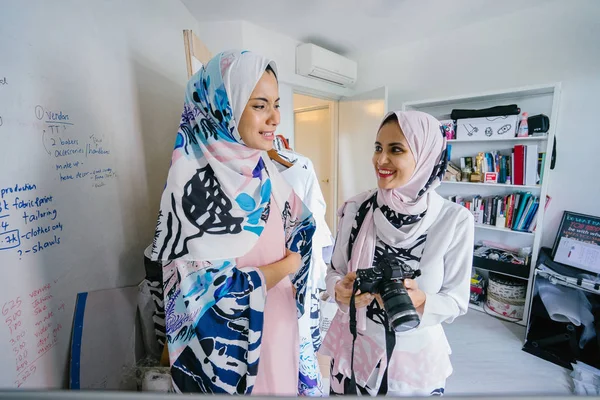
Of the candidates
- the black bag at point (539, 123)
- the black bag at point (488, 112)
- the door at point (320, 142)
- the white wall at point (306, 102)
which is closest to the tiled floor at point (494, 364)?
the black bag at point (539, 123)

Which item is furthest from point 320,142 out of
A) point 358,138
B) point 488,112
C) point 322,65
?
point 488,112

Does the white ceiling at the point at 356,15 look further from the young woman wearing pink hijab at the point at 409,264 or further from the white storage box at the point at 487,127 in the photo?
the young woman wearing pink hijab at the point at 409,264

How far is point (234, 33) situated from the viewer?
194cm

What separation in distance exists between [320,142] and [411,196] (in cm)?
283

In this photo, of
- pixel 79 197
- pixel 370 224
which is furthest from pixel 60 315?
pixel 370 224

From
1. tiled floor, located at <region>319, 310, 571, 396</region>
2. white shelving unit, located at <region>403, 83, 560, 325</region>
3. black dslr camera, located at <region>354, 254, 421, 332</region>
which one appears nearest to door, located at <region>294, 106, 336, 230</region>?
white shelving unit, located at <region>403, 83, 560, 325</region>

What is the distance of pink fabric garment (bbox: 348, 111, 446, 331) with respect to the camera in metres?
0.69

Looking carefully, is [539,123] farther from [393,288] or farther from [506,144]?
[393,288]

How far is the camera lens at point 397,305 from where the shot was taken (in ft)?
1.71

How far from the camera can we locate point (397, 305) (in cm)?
54

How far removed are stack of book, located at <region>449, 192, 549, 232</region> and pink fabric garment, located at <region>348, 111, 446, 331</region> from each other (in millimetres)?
1695

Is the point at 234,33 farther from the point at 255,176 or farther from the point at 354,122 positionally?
the point at 255,176

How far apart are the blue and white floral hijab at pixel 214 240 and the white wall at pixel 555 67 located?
2.31m

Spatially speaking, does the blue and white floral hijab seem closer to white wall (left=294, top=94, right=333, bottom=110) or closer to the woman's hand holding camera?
the woman's hand holding camera
